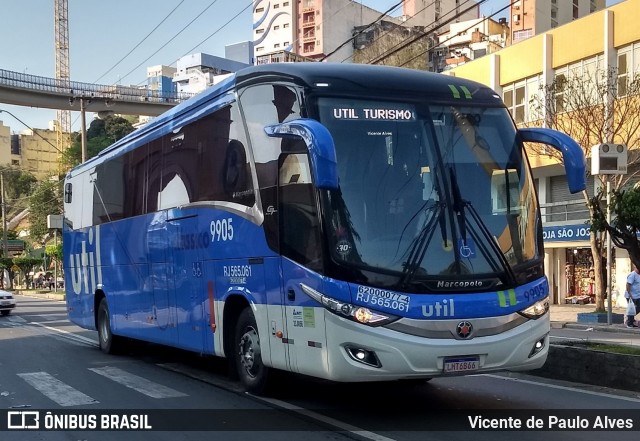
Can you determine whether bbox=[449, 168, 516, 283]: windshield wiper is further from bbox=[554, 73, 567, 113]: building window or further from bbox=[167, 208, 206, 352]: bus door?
bbox=[554, 73, 567, 113]: building window

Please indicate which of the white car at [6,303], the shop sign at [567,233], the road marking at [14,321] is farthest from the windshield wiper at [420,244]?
the white car at [6,303]

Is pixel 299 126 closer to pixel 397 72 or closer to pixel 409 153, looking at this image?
pixel 409 153

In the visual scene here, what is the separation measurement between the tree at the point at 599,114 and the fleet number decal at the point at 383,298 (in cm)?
1778

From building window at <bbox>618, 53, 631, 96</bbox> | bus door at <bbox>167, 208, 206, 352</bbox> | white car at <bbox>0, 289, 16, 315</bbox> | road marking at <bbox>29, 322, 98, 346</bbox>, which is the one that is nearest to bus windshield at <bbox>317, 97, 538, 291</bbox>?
bus door at <bbox>167, 208, 206, 352</bbox>

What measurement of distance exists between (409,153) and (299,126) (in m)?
1.20

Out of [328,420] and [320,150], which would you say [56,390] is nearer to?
[328,420]

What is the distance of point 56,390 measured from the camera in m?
9.75

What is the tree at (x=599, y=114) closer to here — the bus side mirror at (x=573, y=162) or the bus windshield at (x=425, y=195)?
the bus side mirror at (x=573, y=162)

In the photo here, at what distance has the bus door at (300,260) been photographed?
716 centimetres

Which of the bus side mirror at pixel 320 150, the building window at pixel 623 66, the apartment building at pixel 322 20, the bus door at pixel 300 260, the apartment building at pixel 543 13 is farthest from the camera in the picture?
the apartment building at pixel 322 20

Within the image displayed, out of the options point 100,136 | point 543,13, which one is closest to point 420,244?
point 543,13

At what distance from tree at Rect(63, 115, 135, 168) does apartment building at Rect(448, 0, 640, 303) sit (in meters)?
53.3

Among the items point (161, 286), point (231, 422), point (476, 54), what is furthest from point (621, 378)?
point (476, 54)

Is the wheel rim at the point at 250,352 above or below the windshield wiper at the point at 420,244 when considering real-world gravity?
below
